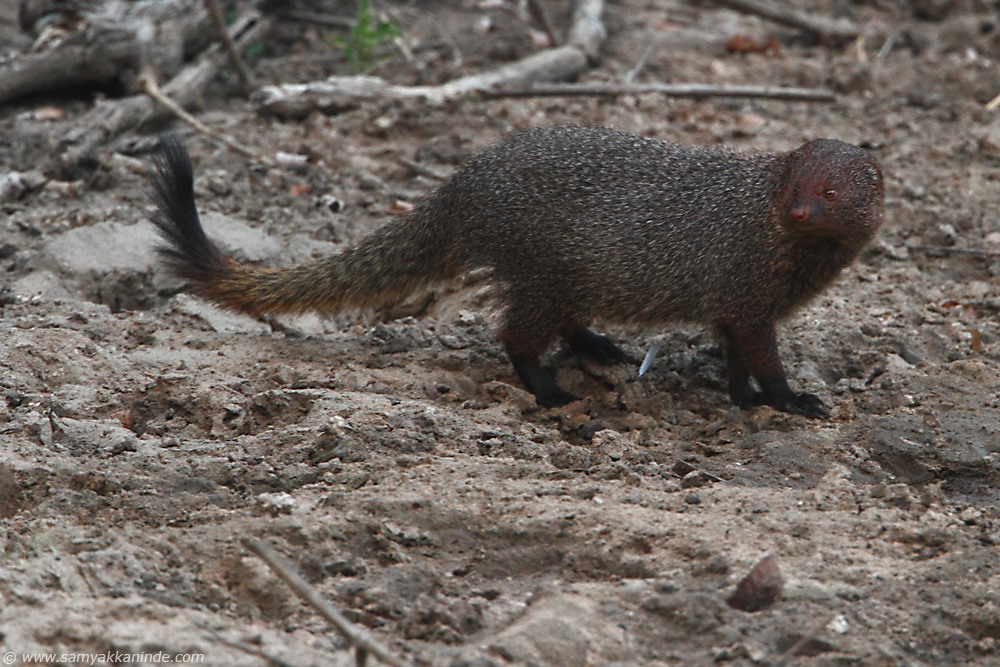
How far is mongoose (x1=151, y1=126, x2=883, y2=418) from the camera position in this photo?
12.8 ft

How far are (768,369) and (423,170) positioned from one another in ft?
8.01

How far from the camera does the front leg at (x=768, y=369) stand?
3.86 m

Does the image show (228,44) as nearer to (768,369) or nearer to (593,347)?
(593,347)

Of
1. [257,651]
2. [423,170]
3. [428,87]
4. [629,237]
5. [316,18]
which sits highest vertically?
[316,18]

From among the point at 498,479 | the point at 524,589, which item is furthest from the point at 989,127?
the point at 524,589

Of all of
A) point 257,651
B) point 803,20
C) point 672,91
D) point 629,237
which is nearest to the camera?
point 257,651

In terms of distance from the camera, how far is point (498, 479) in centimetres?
313

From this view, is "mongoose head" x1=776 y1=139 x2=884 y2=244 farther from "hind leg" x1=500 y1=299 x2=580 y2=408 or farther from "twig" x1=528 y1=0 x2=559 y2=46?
"twig" x1=528 y1=0 x2=559 y2=46

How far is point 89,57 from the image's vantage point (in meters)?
5.99

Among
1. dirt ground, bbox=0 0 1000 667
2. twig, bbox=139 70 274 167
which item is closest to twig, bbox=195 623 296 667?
dirt ground, bbox=0 0 1000 667

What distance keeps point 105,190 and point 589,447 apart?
3.12m

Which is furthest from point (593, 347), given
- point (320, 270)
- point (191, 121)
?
point (191, 121)

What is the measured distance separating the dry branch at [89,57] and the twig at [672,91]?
6.80ft

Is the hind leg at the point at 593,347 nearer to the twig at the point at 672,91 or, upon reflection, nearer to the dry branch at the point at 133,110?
the twig at the point at 672,91
